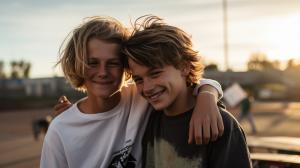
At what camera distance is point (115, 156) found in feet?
8.14

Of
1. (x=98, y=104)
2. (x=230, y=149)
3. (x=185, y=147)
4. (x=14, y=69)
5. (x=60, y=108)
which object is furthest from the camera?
(x=14, y=69)

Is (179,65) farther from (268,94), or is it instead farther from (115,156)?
(268,94)

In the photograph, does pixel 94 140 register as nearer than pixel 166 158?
No

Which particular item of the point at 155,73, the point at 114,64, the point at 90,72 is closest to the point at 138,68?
the point at 155,73

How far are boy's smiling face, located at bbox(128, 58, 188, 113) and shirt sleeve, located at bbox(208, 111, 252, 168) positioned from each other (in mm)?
270

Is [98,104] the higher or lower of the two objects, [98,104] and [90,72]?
the lower

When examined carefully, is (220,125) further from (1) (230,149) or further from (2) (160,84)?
(2) (160,84)

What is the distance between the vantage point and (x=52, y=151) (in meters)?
2.42

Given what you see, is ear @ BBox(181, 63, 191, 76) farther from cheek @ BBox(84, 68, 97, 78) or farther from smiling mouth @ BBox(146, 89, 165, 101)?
cheek @ BBox(84, 68, 97, 78)

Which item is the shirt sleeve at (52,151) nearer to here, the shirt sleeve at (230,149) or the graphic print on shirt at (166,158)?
the graphic print on shirt at (166,158)

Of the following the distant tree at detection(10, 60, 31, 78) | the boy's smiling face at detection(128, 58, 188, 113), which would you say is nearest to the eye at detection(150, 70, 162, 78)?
the boy's smiling face at detection(128, 58, 188, 113)

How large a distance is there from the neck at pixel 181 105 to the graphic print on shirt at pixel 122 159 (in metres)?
0.32

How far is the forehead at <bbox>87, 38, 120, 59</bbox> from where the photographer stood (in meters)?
2.39

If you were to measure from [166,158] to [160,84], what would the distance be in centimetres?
32
